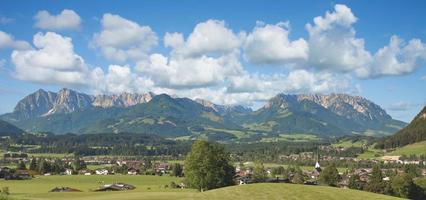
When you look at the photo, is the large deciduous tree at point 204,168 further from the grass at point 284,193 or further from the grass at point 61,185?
the grass at point 284,193

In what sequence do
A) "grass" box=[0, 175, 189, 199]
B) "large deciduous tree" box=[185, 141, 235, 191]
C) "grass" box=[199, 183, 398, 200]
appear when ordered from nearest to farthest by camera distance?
"grass" box=[199, 183, 398, 200] < "grass" box=[0, 175, 189, 199] < "large deciduous tree" box=[185, 141, 235, 191]

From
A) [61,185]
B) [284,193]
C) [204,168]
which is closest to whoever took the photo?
[284,193]

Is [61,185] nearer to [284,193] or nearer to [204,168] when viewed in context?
[204,168]

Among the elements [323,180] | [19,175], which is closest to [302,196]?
[323,180]

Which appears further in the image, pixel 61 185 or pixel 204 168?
pixel 61 185

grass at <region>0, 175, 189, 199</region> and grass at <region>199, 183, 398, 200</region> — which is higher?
grass at <region>199, 183, 398, 200</region>

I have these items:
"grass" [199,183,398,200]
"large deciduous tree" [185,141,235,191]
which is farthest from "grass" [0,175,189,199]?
"grass" [199,183,398,200]

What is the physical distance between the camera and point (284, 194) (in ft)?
204

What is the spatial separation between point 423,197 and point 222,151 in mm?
53908

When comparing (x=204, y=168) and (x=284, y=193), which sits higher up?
(x=204, y=168)

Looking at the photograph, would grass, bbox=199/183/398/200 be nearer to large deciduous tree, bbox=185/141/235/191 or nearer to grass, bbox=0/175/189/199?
grass, bbox=0/175/189/199

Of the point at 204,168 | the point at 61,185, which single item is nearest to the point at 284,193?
the point at 204,168

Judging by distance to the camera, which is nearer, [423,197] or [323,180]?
[423,197]

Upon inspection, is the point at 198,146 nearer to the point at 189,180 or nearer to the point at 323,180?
the point at 189,180
